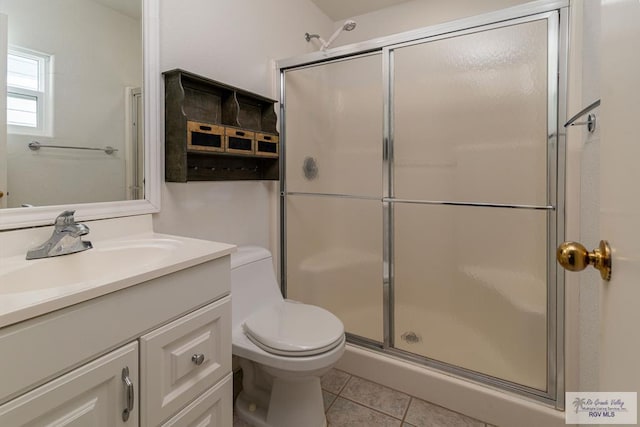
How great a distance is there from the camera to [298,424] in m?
1.39

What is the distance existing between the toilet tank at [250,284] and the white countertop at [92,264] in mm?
379

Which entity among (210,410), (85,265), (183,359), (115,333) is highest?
(85,265)

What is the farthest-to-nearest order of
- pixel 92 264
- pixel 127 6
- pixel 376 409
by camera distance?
pixel 376 409 < pixel 127 6 < pixel 92 264

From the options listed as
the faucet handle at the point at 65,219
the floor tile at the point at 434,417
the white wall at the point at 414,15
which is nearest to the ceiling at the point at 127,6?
the faucet handle at the point at 65,219

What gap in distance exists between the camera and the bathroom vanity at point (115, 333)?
63 centimetres

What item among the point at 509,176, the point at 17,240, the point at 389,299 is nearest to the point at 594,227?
the point at 509,176

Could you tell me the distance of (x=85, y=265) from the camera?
3.36ft

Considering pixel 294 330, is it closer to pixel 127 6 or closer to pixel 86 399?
pixel 86 399

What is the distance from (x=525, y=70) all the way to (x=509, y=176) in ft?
1.58

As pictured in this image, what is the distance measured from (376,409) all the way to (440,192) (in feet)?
3.88

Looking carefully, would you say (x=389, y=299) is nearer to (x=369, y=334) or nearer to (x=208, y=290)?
(x=369, y=334)

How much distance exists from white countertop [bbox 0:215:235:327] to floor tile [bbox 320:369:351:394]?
1.10 metres

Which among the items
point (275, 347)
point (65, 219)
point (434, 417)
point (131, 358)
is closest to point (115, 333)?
point (131, 358)

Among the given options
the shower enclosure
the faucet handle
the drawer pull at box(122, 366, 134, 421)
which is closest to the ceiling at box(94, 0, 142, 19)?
the faucet handle
